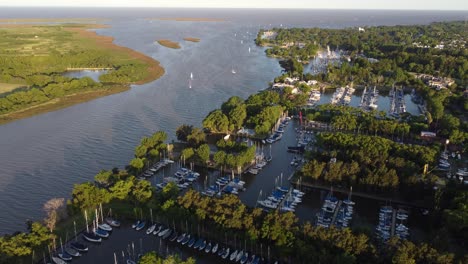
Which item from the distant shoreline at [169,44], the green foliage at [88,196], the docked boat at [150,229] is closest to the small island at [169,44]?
the distant shoreline at [169,44]

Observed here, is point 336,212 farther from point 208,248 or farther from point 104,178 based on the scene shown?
point 104,178

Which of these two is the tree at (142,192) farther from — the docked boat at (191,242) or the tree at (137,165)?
the docked boat at (191,242)

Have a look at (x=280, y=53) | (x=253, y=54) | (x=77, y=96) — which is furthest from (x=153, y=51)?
(x=77, y=96)

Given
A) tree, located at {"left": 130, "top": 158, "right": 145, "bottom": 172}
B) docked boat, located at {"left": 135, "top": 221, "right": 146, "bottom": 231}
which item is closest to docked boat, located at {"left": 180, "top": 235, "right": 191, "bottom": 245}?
docked boat, located at {"left": 135, "top": 221, "right": 146, "bottom": 231}

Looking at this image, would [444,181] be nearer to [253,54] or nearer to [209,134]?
[209,134]

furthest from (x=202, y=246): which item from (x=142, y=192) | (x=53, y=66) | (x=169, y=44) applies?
(x=169, y=44)

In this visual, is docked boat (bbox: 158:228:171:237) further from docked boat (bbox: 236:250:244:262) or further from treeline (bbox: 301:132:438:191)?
treeline (bbox: 301:132:438:191)
